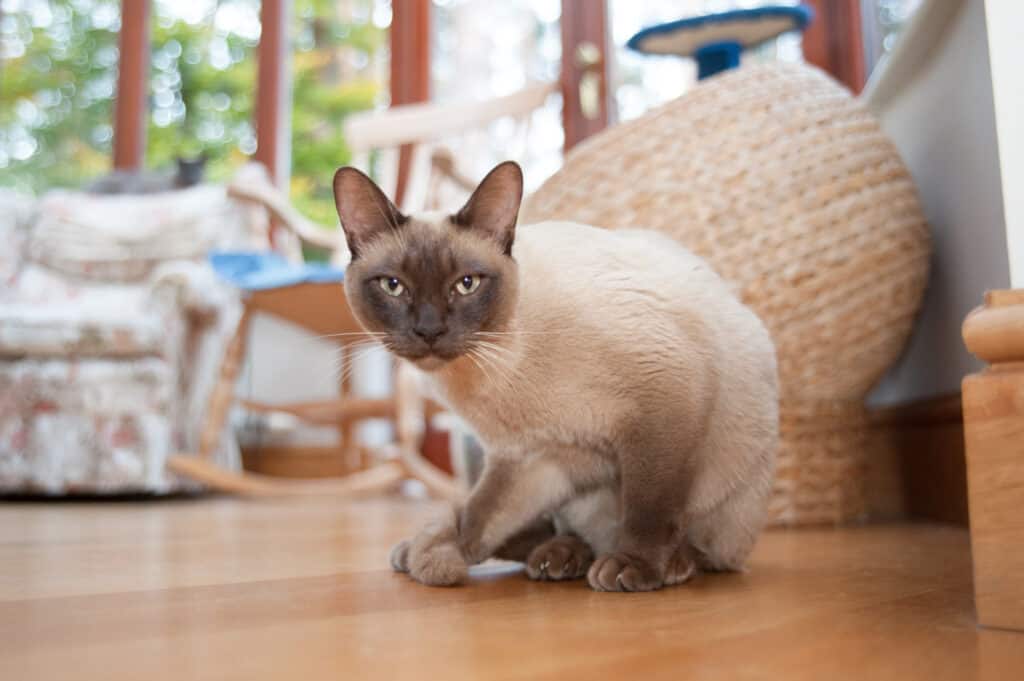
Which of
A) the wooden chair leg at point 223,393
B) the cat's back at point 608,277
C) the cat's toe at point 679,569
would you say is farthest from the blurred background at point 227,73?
the cat's toe at point 679,569

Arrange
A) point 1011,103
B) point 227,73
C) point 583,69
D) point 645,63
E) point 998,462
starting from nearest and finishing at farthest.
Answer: point 998,462
point 1011,103
point 645,63
point 583,69
point 227,73

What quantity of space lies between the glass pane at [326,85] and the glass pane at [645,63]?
5.13 ft

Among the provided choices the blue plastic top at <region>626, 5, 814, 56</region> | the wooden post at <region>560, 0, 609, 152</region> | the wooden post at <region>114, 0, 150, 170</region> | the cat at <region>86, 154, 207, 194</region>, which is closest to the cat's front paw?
the blue plastic top at <region>626, 5, 814, 56</region>

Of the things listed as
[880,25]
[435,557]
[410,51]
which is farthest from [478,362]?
[410,51]

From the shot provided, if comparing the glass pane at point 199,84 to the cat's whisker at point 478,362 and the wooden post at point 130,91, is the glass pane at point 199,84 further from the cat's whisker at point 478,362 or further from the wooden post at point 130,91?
the cat's whisker at point 478,362

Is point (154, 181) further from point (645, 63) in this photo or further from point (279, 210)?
point (645, 63)

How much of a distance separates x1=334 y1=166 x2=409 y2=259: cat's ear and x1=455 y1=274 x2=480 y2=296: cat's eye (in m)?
0.12

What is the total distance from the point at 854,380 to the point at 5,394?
2.89 m

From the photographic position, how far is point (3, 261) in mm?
3871

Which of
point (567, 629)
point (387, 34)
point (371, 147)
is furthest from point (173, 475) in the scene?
point (567, 629)

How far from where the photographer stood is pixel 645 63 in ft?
11.1

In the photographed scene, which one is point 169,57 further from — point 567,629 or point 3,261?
point 567,629

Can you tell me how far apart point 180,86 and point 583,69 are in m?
2.68

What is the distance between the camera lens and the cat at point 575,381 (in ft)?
3.42
